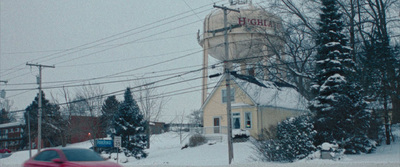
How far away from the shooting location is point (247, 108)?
3825cm

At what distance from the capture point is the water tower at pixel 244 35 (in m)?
27.5

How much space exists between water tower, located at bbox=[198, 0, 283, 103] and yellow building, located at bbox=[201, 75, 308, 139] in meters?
2.00

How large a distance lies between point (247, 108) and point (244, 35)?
7.24m

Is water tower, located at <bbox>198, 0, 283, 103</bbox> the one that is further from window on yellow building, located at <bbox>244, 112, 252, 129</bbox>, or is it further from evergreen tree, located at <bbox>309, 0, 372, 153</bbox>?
window on yellow building, located at <bbox>244, 112, 252, 129</bbox>

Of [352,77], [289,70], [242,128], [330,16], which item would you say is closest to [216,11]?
[242,128]

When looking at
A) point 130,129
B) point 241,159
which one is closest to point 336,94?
point 241,159

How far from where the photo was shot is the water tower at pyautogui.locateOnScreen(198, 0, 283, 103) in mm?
27500

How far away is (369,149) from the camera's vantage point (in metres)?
21.4

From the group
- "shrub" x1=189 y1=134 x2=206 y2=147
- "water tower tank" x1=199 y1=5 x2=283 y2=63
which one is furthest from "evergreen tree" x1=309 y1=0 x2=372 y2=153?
"shrub" x1=189 y1=134 x2=206 y2=147

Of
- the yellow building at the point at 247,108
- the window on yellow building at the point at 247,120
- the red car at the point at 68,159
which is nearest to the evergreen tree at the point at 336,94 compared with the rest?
the red car at the point at 68,159

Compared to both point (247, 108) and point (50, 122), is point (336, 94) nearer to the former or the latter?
point (247, 108)

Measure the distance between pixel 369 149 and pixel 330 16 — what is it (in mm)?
7631

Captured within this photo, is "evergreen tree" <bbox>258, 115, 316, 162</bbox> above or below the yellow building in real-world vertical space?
below

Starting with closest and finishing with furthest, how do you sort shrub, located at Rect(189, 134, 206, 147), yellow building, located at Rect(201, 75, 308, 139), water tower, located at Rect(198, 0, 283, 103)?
water tower, located at Rect(198, 0, 283, 103) → shrub, located at Rect(189, 134, 206, 147) → yellow building, located at Rect(201, 75, 308, 139)
